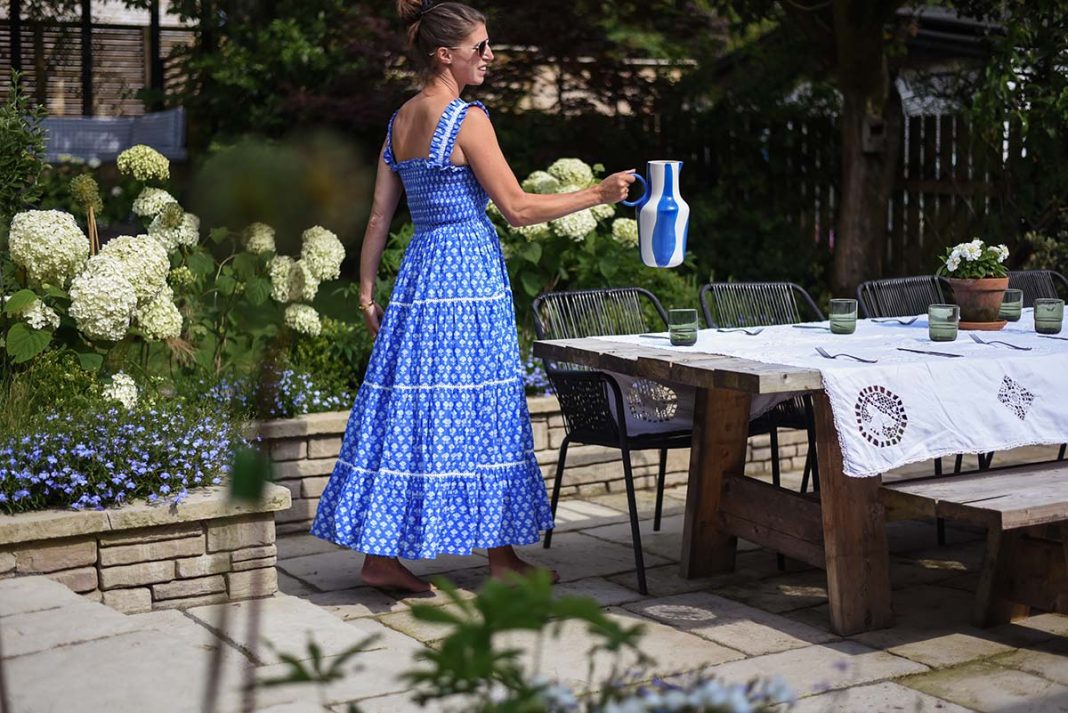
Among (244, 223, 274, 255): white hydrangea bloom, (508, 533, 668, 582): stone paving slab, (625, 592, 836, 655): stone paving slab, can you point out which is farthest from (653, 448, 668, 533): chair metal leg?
(244, 223, 274, 255): white hydrangea bloom

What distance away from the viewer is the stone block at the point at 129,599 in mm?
3740

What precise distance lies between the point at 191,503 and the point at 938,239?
634 cm

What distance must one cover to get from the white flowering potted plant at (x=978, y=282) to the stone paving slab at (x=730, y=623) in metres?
1.22

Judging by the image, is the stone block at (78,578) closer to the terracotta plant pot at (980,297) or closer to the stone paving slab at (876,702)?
the stone paving slab at (876,702)

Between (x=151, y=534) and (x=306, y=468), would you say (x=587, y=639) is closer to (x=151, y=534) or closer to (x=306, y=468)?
(x=151, y=534)

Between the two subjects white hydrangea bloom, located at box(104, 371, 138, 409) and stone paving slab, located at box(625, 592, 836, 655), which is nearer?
stone paving slab, located at box(625, 592, 836, 655)

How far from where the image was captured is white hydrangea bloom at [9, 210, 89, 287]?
435cm

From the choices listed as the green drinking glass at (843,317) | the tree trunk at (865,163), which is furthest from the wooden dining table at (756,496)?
the tree trunk at (865,163)

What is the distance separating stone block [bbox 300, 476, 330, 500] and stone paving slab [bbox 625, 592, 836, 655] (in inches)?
58.3

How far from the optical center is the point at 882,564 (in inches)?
148

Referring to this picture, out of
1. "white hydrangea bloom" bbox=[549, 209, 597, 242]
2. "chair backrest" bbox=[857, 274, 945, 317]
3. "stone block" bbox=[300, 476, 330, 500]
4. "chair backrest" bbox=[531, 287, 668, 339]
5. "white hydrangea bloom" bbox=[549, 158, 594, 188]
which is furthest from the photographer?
"white hydrangea bloom" bbox=[549, 158, 594, 188]

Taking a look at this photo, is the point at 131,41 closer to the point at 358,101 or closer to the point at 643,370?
the point at 358,101

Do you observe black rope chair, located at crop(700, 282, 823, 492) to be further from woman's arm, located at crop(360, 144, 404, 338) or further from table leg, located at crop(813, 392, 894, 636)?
woman's arm, located at crop(360, 144, 404, 338)

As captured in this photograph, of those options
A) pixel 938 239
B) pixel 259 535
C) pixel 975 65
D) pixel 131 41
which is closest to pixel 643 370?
pixel 259 535
